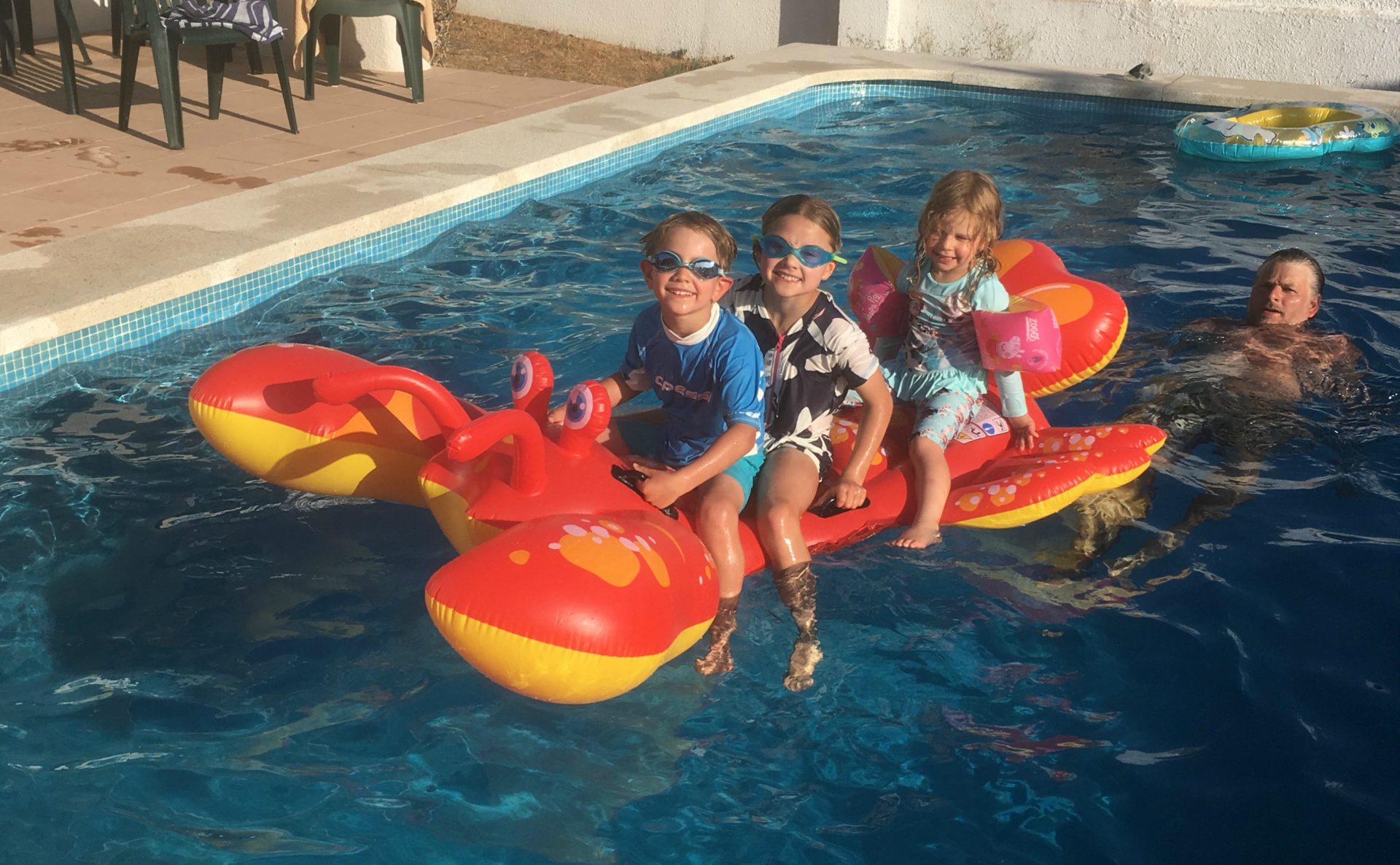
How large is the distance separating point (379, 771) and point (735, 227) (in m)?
4.87

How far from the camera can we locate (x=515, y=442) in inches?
133

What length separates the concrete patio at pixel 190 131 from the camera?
6746 mm

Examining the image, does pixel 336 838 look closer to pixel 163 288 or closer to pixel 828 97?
pixel 163 288

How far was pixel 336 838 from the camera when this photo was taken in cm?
301

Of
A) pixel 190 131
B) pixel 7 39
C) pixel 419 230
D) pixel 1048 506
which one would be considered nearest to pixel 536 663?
pixel 1048 506

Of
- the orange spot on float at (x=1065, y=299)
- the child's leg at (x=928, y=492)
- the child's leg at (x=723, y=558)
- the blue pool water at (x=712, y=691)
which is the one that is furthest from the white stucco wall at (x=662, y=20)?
the child's leg at (x=723, y=558)

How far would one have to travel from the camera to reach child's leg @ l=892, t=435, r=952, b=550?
12.9ft

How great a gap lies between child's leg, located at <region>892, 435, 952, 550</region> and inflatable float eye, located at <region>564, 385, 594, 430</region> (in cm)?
111

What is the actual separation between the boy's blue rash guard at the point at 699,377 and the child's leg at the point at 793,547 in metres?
0.14

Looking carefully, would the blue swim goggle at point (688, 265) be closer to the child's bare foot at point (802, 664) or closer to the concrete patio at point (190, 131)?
the child's bare foot at point (802, 664)

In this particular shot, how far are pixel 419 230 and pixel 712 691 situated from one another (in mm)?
4206

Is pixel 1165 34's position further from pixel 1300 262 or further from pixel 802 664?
pixel 802 664

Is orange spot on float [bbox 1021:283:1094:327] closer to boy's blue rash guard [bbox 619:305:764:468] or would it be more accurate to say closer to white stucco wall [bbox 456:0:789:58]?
boy's blue rash guard [bbox 619:305:764:468]

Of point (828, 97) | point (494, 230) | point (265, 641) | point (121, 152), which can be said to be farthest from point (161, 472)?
point (828, 97)
